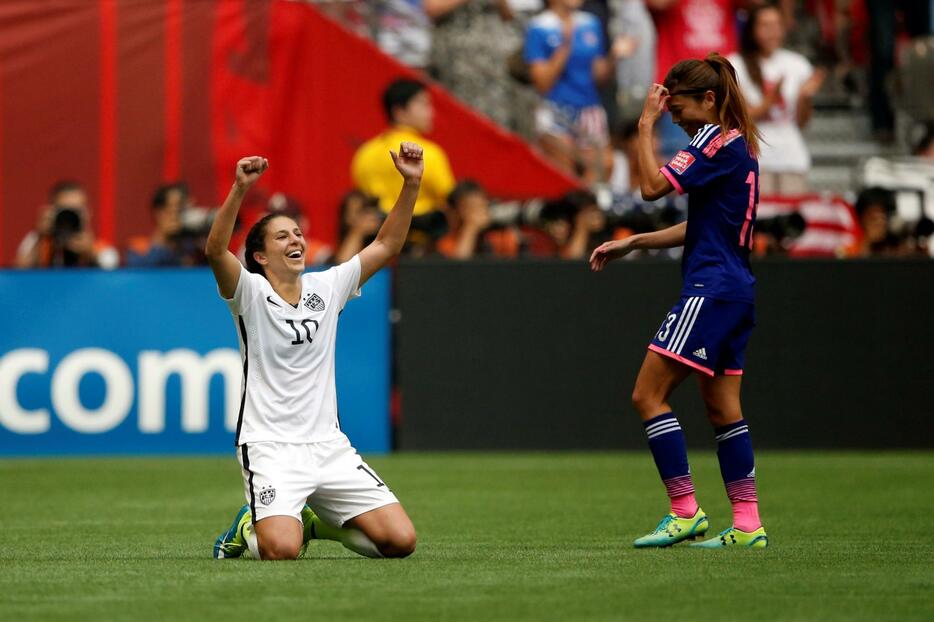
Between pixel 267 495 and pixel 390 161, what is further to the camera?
pixel 390 161

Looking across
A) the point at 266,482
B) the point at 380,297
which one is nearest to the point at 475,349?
the point at 380,297

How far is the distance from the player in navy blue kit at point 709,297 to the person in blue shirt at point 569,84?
9197mm

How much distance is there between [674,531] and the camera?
24.0ft

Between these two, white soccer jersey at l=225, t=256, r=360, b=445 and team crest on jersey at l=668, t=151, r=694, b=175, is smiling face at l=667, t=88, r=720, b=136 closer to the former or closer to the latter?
team crest on jersey at l=668, t=151, r=694, b=175

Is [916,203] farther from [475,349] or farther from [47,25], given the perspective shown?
[47,25]

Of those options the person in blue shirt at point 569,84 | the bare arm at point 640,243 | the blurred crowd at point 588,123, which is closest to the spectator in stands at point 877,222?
the blurred crowd at point 588,123

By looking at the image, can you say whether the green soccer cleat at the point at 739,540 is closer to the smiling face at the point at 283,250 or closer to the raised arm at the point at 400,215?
the raised arm at the point at 400,215

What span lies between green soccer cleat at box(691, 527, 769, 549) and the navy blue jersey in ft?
3.37

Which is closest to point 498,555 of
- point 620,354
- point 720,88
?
point 720,88

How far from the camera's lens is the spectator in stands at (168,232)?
13867 mm

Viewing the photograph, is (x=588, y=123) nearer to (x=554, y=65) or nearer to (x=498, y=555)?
(x=554, y=65)

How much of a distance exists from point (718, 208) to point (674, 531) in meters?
1.43

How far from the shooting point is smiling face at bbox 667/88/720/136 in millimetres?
7379

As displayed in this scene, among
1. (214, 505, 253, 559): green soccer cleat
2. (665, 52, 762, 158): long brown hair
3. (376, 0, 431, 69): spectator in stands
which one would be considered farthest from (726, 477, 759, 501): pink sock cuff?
(376, 0, 431, 69): spectator in stands
